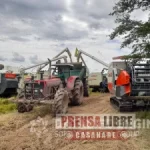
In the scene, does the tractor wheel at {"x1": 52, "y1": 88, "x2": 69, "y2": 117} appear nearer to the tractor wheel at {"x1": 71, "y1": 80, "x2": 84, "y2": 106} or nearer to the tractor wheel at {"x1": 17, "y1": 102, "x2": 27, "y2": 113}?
the tractor wheel at {"x1": 17, "y1": 102, "x2": 27, "y2": 113}

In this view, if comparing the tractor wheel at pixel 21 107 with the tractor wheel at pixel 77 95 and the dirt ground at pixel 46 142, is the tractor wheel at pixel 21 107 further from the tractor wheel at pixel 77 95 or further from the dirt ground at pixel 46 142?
the tractor wheel at pixel 77 95

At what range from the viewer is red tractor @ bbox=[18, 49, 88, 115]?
10096 mm

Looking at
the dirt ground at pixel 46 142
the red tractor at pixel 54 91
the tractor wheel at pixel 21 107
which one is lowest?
the dirt ground at pixel 46 142

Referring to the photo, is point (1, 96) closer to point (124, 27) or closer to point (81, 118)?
point (81, 118)

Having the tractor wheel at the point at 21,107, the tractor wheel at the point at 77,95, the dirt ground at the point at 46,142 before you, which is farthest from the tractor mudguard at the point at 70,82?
the dirt ground at the point at 46,142

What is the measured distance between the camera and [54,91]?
37.1 ft

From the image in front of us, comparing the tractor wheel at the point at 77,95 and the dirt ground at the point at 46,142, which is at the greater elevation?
the tractor wheel at the point at 77,95

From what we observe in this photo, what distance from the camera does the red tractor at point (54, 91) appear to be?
33.1ft

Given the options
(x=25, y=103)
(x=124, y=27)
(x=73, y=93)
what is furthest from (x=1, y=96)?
(x=124, y=27)

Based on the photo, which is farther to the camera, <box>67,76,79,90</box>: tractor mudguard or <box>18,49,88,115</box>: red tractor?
<box>67,76,79,90</box>: tractor mudguard

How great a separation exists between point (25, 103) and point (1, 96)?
7.68 m

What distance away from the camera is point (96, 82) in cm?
2533

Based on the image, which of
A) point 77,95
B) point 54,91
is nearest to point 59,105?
point 54,91

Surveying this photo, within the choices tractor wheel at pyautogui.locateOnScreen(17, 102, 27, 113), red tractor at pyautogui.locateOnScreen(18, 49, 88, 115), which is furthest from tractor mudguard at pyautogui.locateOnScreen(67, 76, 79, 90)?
tractor wheel at pyautogui.locateOnScreen(17, 102, 27, 113)
